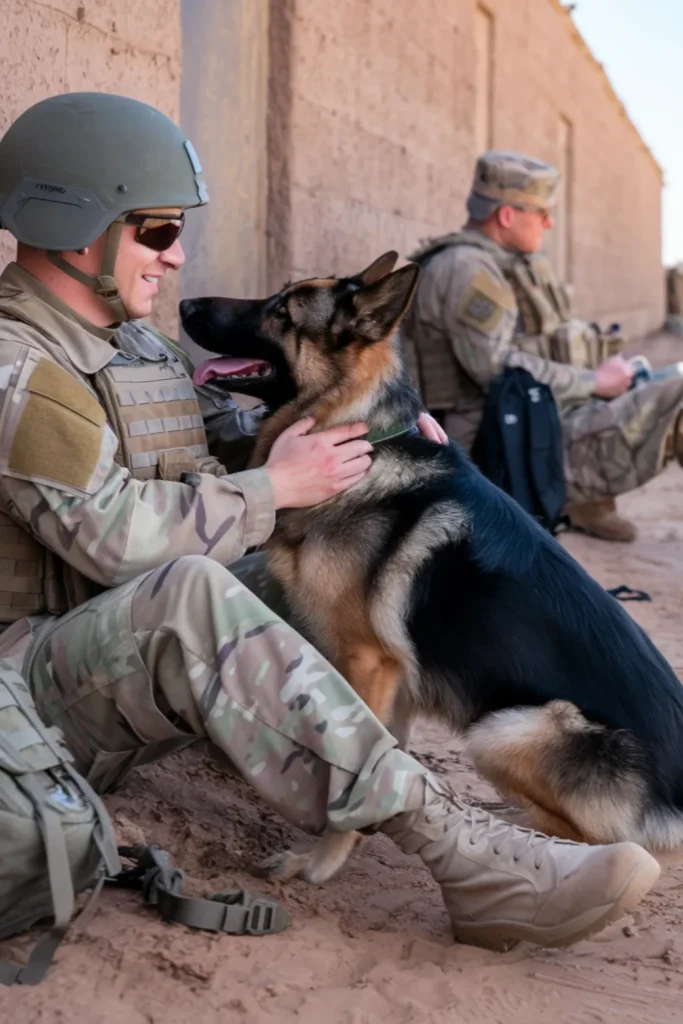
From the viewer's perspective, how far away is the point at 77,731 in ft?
7.55

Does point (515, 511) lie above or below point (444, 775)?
above

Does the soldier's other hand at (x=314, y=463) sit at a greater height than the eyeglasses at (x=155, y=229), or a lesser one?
lesser

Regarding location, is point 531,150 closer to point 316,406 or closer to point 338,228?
point 338,228

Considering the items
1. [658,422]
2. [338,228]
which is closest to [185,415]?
[338,228]

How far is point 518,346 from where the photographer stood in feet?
21.0

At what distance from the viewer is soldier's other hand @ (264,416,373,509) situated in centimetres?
262

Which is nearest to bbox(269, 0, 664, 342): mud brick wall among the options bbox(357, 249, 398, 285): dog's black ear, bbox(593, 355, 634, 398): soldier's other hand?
bbox(593, 355, 634, 398): soldier's other hand

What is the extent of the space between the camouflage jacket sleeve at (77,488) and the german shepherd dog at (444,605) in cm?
52

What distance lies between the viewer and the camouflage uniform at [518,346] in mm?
5500

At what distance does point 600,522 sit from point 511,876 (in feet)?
15.8

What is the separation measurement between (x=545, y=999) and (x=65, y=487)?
1.30m

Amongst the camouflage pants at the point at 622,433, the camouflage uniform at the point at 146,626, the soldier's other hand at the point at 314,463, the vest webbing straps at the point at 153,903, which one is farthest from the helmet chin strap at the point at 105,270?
the camouflage pants at the point at 622,433

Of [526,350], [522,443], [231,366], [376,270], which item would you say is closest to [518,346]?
[526,350]

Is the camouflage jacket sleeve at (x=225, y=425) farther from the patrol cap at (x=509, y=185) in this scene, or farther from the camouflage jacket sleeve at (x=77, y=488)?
the patrol cap at (x=509, y=185)
